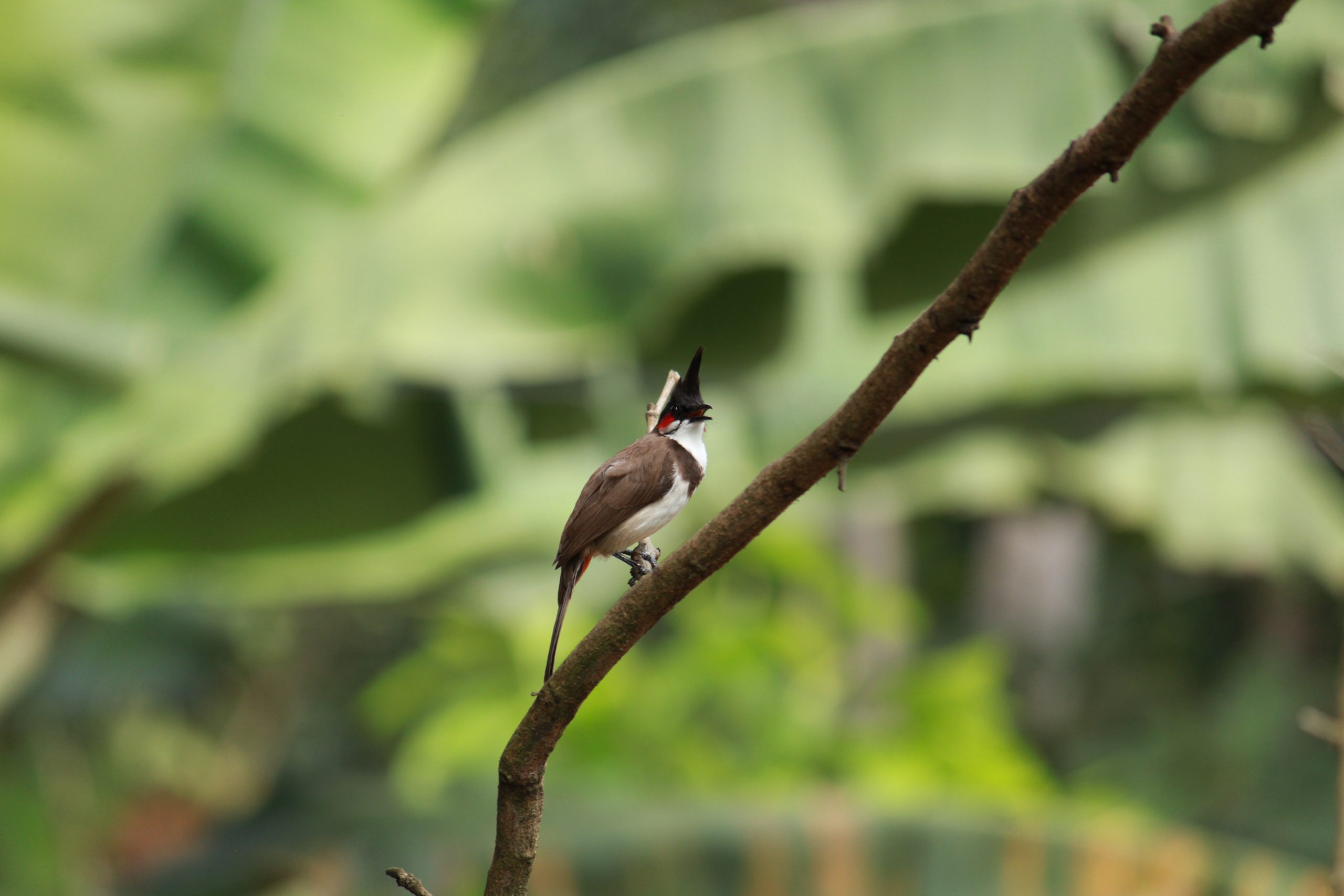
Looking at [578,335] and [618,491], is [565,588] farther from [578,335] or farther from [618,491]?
[578,335]

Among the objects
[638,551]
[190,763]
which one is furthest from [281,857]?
[190,763]

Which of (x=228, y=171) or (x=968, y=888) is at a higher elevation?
(x=228, y=171)

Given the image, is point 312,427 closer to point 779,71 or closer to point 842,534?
point 779,71

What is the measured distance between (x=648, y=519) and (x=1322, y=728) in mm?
1206

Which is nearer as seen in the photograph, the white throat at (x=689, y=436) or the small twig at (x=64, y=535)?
the white throat at (x=689, y=436)

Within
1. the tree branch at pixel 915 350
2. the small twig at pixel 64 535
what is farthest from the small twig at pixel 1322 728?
the small twig at pixel 64 535

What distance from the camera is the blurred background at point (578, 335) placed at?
3.25 meters

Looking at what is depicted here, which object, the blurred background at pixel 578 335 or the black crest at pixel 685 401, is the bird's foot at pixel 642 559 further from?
the blurred background at pixel 578 335

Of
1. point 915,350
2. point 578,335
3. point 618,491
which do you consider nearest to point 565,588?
point 618,491

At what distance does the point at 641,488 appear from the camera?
0.65m

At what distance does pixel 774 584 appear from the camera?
6.46 m

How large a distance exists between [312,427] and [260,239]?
0.61 metres

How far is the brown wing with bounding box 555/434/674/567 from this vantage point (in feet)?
2.11

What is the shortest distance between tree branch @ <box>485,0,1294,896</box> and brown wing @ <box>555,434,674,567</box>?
0.44 ft
